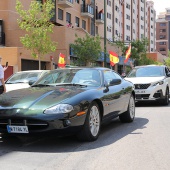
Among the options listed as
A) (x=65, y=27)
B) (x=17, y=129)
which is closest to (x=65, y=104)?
(x=17, y=129)

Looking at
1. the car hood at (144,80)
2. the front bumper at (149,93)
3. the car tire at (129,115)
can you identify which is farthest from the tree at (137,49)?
the car tire at (129,115)

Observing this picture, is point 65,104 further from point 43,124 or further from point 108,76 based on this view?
point 108,76

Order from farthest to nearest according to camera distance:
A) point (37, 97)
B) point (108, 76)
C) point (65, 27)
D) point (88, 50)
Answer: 1. point (65, 27)
2. point (88, 50)
3. point (108, 76)
4. point (37, 97)

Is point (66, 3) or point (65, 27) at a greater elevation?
point (66, 3)

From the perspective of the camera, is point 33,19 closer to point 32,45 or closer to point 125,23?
point 32,45

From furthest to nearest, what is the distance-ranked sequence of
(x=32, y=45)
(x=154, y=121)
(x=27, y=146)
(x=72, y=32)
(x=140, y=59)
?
1. (x=140, y=59)
2. (x=72, y=32)
3. (x=32, y=45)
4. (x=154, y=121)
5. (x=27, y=146)

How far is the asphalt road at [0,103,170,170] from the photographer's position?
Answer: 486 centimetres

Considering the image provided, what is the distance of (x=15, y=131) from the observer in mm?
5730

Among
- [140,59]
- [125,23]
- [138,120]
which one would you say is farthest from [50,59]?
[125,23]

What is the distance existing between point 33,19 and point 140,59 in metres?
22.1

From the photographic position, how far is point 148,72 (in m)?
14.0

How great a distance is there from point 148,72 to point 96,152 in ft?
29.3

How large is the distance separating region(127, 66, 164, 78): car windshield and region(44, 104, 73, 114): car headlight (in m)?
8.51

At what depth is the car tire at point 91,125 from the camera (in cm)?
611
